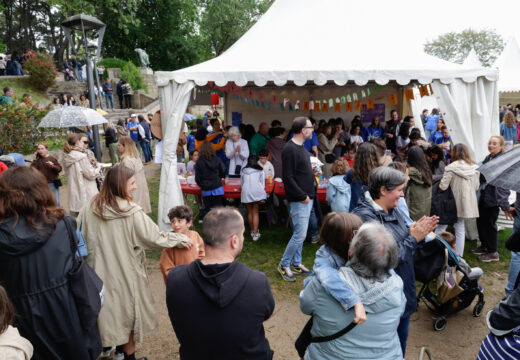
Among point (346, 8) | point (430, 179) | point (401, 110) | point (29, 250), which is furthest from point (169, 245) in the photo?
point (401, 110)

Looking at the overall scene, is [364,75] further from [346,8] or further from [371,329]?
[371,329]

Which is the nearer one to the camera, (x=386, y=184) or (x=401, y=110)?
(x=386, y=184)

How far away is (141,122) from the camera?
12.5 m

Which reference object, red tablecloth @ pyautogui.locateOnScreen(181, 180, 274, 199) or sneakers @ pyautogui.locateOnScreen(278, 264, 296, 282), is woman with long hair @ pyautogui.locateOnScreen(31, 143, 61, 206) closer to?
red tablecloth @ pyautogui.locateOnScreen(181, 180, 274, 199)

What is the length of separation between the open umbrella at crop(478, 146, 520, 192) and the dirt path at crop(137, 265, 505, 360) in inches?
68.9

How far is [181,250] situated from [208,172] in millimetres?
2564

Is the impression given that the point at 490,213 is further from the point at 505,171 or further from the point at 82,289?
the point at 82,289

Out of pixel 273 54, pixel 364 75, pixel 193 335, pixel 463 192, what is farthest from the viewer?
pixel 273 54

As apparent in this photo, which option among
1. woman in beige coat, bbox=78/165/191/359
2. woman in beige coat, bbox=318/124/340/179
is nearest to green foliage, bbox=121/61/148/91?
woman in beige coat, bbox=318/124/340/179

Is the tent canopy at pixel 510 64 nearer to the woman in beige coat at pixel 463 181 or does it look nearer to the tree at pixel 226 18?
the woman in beige coat at pixel 463 181

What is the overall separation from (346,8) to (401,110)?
337cm

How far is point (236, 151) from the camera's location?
677 cm

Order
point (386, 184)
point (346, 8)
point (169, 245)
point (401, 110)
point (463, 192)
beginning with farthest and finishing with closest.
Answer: point (401, 110), point (346, 8), point (463, 192), point (169, 245), point (386, 184)

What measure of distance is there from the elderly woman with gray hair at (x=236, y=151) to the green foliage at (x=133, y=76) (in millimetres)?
15989
